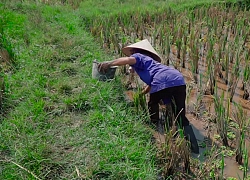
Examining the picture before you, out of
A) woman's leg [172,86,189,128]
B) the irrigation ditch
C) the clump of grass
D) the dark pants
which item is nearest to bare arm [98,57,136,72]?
the dark pants

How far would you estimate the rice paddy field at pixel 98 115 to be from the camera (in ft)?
8.02

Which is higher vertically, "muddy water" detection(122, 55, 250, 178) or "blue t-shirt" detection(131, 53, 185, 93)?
"blue t-shirt" detection(131, 53, 185, 93)

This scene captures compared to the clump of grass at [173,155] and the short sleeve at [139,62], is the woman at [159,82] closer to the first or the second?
the short sleeve at [139,62]

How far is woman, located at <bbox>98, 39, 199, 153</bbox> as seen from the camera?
3090 mm

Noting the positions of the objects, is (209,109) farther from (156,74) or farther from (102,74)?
(102,74)

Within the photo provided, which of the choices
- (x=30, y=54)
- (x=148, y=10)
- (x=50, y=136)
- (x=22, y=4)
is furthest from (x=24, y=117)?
(x=148, y=10)

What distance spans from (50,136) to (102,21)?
182 inches

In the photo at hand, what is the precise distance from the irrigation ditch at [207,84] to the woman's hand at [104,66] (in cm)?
69

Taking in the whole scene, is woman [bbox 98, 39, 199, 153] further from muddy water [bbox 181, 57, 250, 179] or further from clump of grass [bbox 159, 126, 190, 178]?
clump of grass [bbox 159, 126, 190, 178]

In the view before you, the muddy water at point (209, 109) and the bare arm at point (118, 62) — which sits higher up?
the bare arm at point (118, 62)

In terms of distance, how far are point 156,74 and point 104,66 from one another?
0.73 m

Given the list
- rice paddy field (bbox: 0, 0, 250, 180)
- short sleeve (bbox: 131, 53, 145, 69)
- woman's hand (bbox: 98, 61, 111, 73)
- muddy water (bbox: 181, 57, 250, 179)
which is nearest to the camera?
rice paddy field (bbox: 0, 0, 250, 180)

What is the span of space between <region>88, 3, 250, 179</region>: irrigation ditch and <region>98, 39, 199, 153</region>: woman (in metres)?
0.28

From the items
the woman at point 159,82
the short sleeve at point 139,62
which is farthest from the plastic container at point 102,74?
the short sleeve at point 139,62
